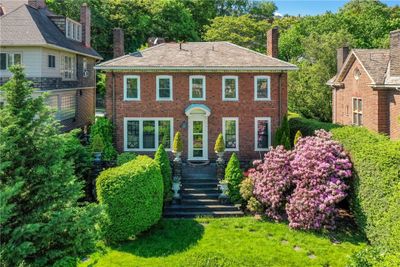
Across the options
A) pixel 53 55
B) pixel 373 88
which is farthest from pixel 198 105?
pixel 373 88

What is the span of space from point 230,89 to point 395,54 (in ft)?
31.2

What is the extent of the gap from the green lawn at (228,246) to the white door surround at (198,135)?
607 cm

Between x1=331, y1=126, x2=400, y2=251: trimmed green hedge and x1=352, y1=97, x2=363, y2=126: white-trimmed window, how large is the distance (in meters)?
9.92

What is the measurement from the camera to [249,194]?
17.5 m

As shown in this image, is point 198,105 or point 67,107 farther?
point 67,107

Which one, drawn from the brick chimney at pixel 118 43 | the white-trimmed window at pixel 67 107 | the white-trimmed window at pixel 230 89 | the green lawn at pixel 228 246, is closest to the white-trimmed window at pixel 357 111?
the white-trimmed window at pixel 230 89

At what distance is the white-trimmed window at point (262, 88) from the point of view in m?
22.1

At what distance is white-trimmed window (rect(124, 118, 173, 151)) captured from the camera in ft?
72.8

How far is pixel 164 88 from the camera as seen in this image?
22.1 metres

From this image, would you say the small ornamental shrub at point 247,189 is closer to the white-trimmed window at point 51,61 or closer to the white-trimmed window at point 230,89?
the white-trimmed window at point 230,89

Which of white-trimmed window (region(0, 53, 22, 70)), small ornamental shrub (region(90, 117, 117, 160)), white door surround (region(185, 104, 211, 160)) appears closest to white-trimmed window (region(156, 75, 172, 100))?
white door surround (region(185, 104, 211, 160))

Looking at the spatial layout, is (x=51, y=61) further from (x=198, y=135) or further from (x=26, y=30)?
(x=198, y=135)

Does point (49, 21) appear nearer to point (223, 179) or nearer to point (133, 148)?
point (133, 148)


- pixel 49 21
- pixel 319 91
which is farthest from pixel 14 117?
pixel 319 91
